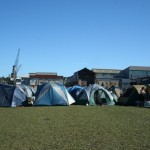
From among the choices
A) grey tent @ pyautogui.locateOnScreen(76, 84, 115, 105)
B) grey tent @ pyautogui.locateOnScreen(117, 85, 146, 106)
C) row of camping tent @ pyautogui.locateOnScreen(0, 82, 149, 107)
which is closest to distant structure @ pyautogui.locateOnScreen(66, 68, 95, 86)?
grey tent @ pyautogui.locateOnScreen(76, 84, 115, 105)

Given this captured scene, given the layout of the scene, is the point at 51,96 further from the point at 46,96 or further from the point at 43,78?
the point at 43,78

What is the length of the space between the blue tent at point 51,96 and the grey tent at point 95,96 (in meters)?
2.02

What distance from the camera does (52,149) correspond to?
8.58m

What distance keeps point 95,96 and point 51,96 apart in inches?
189

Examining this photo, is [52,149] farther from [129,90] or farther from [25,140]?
[129,90]

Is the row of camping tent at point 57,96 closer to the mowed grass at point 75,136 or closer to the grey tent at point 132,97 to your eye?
the grey tent at point 132,97

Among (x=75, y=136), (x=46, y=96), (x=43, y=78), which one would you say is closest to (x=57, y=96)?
(x=46, y=96)

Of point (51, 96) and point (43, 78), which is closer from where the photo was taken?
point (51, 96)

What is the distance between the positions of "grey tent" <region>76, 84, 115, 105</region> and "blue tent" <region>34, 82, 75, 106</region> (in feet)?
6.62

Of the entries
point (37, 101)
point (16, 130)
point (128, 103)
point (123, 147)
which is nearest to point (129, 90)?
point (128, 103)

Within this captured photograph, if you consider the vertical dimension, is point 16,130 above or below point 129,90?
below

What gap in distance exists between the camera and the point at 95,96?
29500 millimetres

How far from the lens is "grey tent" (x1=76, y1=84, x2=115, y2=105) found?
1116 inches

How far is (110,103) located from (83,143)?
64.6ft
